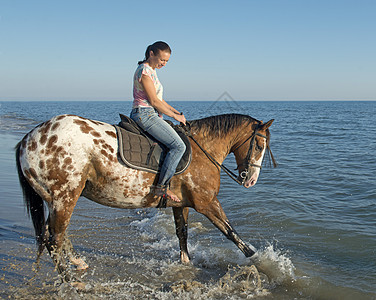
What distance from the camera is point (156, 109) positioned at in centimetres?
463

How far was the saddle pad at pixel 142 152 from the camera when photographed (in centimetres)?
437

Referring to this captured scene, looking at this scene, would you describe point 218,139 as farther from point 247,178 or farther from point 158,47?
point 158,47

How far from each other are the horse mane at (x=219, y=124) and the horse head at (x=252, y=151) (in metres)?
0.19

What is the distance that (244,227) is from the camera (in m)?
7.55

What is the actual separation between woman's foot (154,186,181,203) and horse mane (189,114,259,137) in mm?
1065

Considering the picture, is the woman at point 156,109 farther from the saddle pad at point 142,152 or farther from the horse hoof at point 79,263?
the horse hoof at point 79,263

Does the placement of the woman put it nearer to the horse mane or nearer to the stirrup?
the stirrup

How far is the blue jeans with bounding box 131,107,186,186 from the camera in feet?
14.7

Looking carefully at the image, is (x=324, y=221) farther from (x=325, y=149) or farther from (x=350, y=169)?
(x=325, y=149)

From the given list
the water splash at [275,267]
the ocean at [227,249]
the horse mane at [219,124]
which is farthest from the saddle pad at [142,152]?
the water splash at [275,267]

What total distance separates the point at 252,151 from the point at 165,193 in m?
1.49

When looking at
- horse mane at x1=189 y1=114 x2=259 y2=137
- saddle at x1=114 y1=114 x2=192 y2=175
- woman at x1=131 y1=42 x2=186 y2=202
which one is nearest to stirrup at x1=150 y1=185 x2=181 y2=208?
woman at x1=131 y1=42 x2=186 y2=202

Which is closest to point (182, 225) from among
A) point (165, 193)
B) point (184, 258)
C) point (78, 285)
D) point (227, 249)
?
point (184, 258)

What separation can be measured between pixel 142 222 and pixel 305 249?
3553mm
